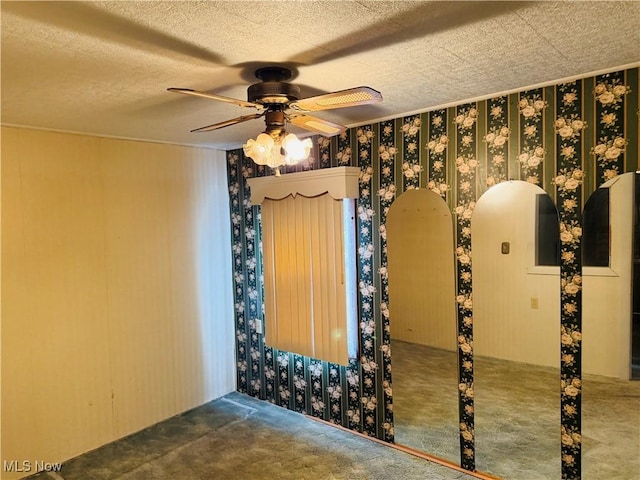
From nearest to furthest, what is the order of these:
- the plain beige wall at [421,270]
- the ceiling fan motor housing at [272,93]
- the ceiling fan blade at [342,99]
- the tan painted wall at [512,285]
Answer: the ceiling fan blade at [342,99] → the ceiling fan motor housing at [272,93] → the tan painted wall at [512,285] → the plain beige wall at [421,270]

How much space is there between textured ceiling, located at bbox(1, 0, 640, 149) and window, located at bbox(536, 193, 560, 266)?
65cm

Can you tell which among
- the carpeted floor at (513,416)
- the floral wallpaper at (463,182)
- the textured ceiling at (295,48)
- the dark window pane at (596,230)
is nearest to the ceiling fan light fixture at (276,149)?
the textured ceiling at (295,48)

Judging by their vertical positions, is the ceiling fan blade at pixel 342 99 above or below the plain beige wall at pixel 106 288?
above

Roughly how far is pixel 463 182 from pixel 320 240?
3.62ft

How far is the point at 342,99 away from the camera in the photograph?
1.73 metres

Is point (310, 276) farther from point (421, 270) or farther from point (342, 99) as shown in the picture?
point (342, 99)

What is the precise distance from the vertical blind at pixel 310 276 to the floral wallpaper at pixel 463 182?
0.12m

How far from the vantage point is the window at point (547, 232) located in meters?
2.50

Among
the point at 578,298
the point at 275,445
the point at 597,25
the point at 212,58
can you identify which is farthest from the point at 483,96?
the point at 275,445

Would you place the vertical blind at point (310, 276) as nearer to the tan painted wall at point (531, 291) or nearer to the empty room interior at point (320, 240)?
the empty room interior at point (320, 240)

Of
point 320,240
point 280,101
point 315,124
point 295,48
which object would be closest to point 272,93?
point 280,101

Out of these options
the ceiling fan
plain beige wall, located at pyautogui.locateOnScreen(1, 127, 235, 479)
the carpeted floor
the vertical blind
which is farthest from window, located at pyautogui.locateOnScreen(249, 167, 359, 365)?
the ceiling fan

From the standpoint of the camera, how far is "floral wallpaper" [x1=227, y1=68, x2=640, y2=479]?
7.76 feet

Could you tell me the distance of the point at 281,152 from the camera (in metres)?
1.89
